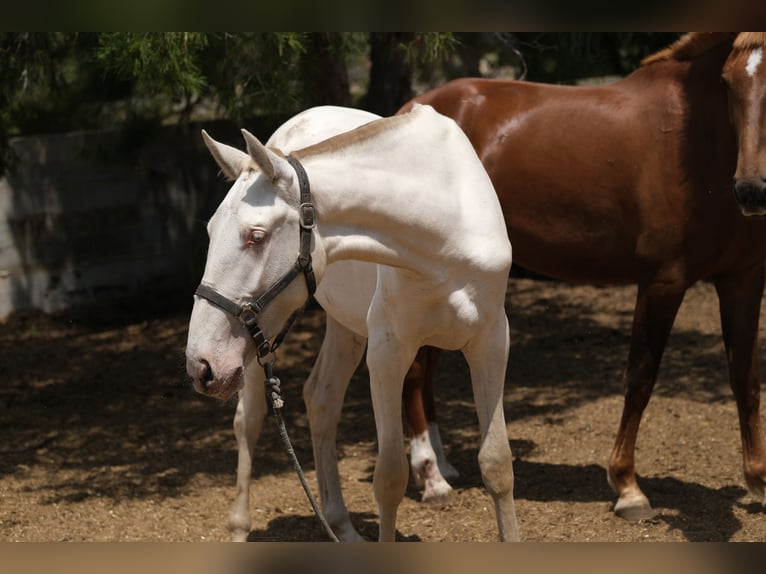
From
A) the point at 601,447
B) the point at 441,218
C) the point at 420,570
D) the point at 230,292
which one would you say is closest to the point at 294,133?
the point at 441,218

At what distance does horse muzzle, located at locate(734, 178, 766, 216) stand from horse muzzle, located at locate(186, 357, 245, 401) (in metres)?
1.96

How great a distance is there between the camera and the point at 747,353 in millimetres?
4375

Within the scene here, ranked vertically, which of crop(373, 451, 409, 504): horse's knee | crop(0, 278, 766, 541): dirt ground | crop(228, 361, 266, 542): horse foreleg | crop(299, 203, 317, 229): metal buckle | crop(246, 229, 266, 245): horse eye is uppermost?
crop(299, 203, 317, 229): metal buckle

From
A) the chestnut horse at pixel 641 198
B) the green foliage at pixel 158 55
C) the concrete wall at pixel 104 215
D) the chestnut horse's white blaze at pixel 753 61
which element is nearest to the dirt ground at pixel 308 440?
the concrete wall at pixel 104 215

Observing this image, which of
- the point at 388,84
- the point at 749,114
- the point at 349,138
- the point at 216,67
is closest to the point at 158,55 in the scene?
the point at 216,67

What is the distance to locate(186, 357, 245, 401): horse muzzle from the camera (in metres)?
2.38

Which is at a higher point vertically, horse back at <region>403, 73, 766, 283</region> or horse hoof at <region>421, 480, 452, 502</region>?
horse back at <region>403, 73, 766, 283</region>

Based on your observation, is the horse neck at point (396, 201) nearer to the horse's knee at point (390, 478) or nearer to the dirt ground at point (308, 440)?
the horse's knee at point (390, 478)

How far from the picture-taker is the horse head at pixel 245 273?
239cm

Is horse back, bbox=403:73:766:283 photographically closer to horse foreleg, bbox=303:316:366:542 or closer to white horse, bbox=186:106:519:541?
horse foreleg, bbox=303:316:366:542

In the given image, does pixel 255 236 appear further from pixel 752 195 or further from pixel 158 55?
pixel 158 55

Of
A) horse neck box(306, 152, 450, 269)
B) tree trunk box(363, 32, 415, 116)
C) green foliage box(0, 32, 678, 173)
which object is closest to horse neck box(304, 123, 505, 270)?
horse neck box(306, 152, 450, 269)

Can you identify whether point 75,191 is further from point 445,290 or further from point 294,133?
point 445,290

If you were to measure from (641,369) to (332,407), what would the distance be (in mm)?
1399
